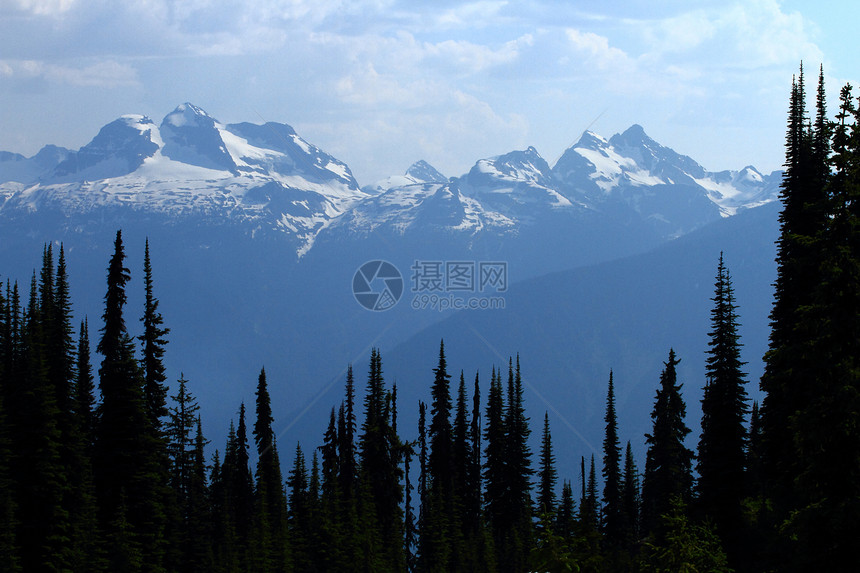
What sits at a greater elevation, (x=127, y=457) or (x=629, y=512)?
(x=127, y=457)

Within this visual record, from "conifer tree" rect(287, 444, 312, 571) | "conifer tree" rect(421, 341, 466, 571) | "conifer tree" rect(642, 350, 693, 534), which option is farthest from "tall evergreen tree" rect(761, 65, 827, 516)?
"conifer tree" rect(287, 444, 312, 571)

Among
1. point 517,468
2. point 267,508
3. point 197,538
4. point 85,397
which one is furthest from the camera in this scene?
point 517,468

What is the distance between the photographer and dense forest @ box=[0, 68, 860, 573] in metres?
22.0

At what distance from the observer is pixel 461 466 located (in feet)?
292

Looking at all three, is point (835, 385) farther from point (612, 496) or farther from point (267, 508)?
point (612, 496)

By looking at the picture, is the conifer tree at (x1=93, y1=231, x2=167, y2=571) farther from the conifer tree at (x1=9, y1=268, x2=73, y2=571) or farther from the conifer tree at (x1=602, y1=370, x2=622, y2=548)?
the conifer tree at (x1=602, y1=370, x2=622, y2=548)

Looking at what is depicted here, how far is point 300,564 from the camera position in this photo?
61.7 m

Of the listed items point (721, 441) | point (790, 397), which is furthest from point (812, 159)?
point (790, 397)

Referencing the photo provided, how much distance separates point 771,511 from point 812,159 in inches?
898

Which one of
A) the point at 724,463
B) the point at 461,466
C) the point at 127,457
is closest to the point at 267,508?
the point at 461,466

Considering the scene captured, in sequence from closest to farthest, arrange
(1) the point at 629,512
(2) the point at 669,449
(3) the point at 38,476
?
(3) the point at 38,476 → (2) the point at 669,449 → (1) the point at 629,512

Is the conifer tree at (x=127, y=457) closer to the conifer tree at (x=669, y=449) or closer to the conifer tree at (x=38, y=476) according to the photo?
the conifer tree at (x=38, y=476)

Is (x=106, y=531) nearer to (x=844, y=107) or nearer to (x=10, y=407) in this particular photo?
(x=10, y=407)

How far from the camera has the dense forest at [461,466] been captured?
72.1ft
